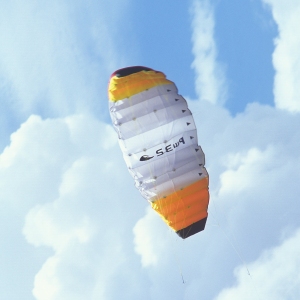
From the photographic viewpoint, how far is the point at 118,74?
44188 millimetres

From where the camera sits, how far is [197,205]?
46875 millimetres

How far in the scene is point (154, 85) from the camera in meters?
45.0

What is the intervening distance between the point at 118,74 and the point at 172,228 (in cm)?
1304

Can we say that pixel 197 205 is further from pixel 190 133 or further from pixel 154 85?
pixel 154 85

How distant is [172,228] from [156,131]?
8076 millimetres

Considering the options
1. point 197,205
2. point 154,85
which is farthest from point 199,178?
point 154,85

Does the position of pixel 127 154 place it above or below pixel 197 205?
above

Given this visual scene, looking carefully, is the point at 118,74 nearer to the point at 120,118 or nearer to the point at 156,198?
the point at 120,118

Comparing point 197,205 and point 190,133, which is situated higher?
point 190,133

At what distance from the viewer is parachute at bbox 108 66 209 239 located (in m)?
44.6

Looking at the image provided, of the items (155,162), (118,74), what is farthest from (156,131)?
(118,74)

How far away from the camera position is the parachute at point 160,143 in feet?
146

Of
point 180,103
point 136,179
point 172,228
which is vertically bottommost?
point 172,228

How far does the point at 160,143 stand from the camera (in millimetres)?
45156
